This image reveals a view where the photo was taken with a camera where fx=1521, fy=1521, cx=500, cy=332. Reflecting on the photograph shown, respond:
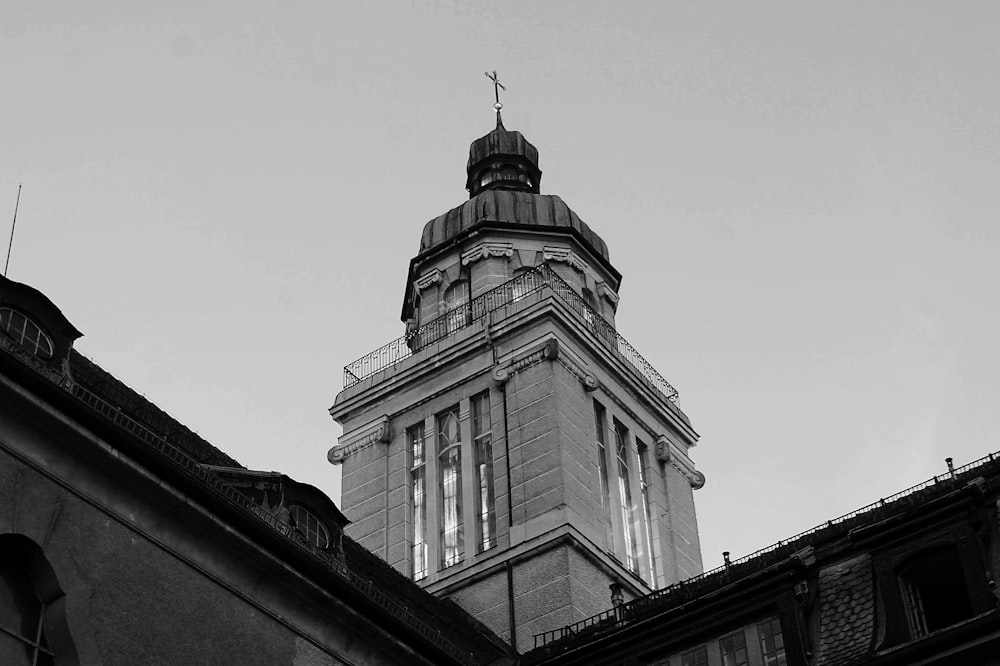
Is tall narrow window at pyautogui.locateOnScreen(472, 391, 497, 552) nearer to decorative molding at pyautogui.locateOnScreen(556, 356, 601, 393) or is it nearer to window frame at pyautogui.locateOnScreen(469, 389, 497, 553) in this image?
window frame at pyautogui.locateOnScreen(469, 389, 497, 553)

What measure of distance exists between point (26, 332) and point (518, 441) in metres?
24.5

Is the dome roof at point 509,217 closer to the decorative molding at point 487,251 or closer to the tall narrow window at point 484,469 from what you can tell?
the decorative molding at point 487,251

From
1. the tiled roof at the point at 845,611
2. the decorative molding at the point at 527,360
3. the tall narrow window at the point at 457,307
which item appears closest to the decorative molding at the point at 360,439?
the tall narrow window at the point at 457,307

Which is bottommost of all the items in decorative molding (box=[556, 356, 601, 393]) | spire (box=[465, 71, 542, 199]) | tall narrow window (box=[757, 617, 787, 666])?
tall narrow window (box=[757, 617, 787, 666])

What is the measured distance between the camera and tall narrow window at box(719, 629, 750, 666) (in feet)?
102

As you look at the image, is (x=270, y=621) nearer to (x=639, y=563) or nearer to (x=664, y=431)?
(x=639, y=563)

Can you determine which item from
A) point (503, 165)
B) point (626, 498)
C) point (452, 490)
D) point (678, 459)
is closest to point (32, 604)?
point (452, 490)

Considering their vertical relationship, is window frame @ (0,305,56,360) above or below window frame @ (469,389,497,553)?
below

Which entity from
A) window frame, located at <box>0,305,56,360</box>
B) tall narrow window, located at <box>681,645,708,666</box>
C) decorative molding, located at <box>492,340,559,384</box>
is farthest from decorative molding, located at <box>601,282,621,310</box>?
window frame, located at <box>0,305,56,360</box>

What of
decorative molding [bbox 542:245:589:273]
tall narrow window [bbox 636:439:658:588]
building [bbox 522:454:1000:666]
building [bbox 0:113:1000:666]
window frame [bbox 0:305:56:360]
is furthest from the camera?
decorative molding [bbox 542:245:589:273]

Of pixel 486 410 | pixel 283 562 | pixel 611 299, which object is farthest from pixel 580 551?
pixel 283 562

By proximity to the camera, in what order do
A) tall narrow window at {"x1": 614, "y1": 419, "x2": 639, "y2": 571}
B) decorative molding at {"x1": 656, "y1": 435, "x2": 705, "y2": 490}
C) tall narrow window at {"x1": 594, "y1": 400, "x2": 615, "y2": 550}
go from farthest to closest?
decorative molding at {"x1": 656, "y1": 435, "x2": 705, "y2": 490} < tall narrow window at {"x1": 614, "y1": 419, "x2": 639, "y2": 571} < tall narrow window at {"x1": 594, "y1": 400, "x2": 615, "y2": 550}

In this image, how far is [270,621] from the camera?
28828 millimetres

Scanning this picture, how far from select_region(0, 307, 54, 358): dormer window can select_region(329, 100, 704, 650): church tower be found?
832 inches
